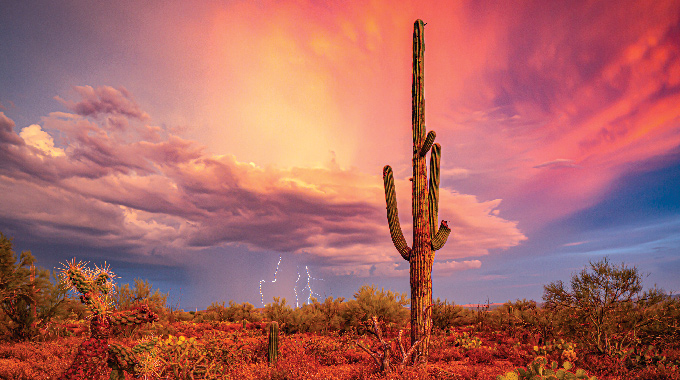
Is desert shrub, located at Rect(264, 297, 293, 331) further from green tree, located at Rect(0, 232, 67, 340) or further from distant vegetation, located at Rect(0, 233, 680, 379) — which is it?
green tree, located at Rect(0, 232, 67, 340)

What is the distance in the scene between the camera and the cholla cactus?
17.4 feet

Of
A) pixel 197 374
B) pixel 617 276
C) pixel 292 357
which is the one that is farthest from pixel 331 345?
pixel 617 276

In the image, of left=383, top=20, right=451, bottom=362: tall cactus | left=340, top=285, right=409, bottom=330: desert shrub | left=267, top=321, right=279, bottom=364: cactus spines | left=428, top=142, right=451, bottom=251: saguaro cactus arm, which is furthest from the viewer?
left=340, top=285, right=409, bottom=330: desert shrub

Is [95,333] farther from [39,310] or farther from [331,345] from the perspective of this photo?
[39,310]

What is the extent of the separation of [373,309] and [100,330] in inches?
411

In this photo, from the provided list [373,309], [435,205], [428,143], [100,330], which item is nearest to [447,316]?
[373,309]

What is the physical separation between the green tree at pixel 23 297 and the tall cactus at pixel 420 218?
33.0ft

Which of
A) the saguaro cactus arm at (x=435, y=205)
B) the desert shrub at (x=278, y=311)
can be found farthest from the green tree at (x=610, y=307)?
the desert shrub at (x=278, y=311)

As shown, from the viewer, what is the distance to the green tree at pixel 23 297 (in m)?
10.7

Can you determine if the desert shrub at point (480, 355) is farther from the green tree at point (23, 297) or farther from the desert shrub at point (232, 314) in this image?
the green tree at point (23, 297)

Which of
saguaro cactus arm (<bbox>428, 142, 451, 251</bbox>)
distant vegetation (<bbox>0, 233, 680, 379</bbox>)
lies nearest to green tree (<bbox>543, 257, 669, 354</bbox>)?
distant vegetation (<bbox>0, 233, 680, 379</bbox>)

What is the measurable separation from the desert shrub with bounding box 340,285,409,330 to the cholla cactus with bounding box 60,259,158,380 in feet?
30.9

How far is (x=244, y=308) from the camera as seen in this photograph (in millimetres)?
17297

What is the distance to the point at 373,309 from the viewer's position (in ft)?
47.2
